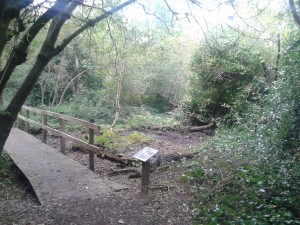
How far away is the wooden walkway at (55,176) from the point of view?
558 cm

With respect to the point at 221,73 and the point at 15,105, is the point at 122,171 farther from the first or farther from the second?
the point at 221,73

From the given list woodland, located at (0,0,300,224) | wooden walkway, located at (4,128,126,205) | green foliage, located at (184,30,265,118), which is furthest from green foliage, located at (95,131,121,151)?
green foliage, located at (184,30,265,118)

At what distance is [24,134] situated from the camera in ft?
37.2

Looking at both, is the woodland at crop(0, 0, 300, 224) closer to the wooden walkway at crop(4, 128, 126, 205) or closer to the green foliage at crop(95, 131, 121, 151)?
the green foliage at crop(95, 131, 121, 151)

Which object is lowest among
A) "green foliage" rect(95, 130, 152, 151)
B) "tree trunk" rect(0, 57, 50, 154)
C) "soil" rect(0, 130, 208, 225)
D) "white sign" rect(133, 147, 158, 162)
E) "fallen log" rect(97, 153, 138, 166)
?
"soil" rect(0, 130, 208, 225)

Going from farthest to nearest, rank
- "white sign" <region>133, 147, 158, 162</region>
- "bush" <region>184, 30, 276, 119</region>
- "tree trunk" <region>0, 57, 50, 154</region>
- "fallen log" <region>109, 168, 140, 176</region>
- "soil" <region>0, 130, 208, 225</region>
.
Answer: "bush" <region>184, 30, 276, 119</region> → "fallen log" <region>109, 168, 140, 176</region> → "white sign" <region>133, 147, 158, 162</region> → "soil" <region>0, 130, 208, 225</region> → "tree trunk" <region>0, 57, 50, 154</region>

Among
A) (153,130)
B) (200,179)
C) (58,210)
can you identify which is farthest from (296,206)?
(153,130)

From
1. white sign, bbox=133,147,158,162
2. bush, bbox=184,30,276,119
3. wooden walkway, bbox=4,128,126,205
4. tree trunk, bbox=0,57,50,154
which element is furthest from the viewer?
bush, bbox=184,30,276,119

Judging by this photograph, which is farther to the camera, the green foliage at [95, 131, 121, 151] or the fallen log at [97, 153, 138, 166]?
the green foliage at [95, 131, 121, 151]

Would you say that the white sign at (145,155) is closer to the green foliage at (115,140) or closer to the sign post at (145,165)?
the sign post at (145,165)

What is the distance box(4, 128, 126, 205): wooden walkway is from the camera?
5.58 meters

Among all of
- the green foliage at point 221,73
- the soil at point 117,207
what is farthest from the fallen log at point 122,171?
the green foliage at point 221,73

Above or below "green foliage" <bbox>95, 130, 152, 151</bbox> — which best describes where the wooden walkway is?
below

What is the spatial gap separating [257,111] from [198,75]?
234 inches
